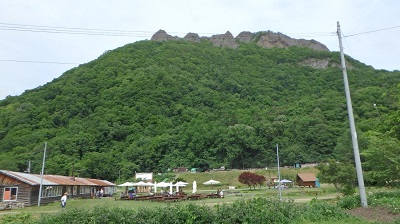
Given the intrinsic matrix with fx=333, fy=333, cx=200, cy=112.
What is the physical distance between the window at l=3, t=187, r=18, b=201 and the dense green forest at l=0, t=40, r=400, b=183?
147ft

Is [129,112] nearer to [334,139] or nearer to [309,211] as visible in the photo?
[334,139]

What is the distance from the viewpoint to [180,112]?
114000mm

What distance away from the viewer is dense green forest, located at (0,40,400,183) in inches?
3455

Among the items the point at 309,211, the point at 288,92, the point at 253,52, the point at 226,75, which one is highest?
the point at 253,52

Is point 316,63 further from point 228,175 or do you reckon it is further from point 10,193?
point 10,193

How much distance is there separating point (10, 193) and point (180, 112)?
280ft

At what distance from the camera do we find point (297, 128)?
3757 inches

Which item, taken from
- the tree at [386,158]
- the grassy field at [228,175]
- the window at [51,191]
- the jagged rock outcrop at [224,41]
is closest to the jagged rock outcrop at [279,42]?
the jagged rock outcrop at [224,41]

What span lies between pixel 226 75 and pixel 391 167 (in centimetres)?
11448

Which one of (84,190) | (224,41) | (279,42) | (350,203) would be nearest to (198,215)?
(350,203)

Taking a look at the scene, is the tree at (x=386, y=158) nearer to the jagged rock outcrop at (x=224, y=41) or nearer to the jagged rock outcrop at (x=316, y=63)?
the jagged rock outcrop at (x=316, y=63)

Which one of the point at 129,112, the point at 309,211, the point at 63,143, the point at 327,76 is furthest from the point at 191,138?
the point at 309,211

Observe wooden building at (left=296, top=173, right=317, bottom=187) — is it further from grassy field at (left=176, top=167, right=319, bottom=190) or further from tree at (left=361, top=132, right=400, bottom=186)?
tree at (left=361, top=132, right=400, bottom=186)

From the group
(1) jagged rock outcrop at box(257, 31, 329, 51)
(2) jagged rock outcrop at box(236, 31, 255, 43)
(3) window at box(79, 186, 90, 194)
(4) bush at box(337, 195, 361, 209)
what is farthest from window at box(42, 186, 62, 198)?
(2) jagged rock outcrop at box(236, 31, 255, 43)
